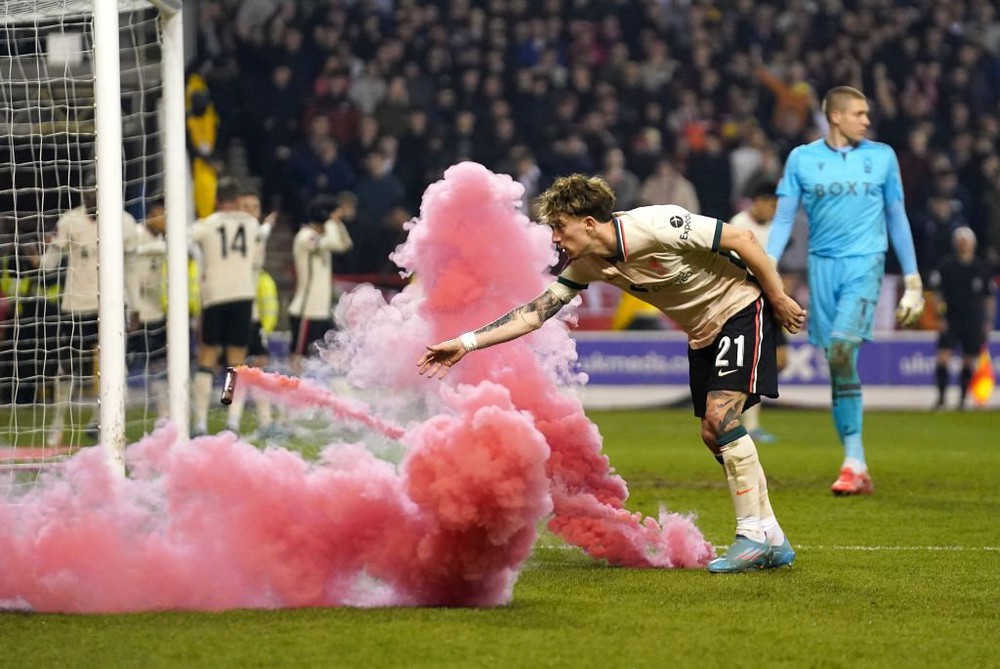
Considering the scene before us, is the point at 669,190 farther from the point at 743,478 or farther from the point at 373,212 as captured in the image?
the point at 743,478

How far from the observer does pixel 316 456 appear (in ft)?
18.5

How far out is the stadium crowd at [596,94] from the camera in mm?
20391

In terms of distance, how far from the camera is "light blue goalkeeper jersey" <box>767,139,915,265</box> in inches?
366

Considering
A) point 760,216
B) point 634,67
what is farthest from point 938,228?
point 760,216

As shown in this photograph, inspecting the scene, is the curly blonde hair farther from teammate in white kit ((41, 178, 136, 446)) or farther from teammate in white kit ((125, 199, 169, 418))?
teammate in white kit ((125, 199, 169, 418))

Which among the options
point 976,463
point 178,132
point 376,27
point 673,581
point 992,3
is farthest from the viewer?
point 992,3

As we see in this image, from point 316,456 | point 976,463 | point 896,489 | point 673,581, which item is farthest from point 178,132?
point 976,463

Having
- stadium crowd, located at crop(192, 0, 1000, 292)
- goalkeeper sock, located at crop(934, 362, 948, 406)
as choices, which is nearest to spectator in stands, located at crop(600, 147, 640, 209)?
stadium crowd, located at crop(192, 0, 1000, 292)

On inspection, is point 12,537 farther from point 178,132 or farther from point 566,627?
point 178,132

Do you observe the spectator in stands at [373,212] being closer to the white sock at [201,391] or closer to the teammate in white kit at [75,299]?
the white sock at [201,391]

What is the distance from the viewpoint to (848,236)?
30.6 ft

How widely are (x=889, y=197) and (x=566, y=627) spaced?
520 cm

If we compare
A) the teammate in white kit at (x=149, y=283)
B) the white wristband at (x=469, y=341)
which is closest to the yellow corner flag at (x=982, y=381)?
the teammate in white kit at (x=149, y=283)

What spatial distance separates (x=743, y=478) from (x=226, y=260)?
25.0 feet
